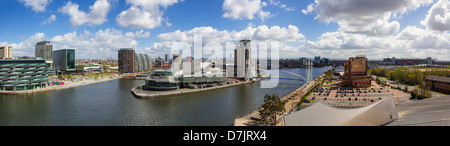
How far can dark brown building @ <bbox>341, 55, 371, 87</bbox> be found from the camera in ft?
87.8

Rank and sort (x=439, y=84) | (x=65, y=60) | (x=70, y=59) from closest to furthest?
(x=439, y=84) < (x=65, y=60) < (x=70, y=59)

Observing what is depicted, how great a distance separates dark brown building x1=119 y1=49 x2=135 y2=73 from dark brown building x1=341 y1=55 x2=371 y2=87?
48978 mm

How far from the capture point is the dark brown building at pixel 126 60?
53.8 m

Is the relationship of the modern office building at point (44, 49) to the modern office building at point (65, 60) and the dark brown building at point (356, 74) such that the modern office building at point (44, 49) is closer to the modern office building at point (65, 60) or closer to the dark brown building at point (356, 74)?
the modern office building at point (65, 60)

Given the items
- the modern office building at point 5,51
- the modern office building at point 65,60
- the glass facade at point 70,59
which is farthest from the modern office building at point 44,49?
the modern office building at point 5,51

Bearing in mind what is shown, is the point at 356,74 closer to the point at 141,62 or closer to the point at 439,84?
the point at 439,84

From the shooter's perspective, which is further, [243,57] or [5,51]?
[243,57]

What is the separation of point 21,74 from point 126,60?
93.0 ft

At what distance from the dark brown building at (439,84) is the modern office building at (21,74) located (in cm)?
4756

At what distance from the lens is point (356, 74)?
2758 cm

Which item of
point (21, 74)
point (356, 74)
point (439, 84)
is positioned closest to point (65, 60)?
point (21, 74)

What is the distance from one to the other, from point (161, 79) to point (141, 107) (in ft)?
29.9

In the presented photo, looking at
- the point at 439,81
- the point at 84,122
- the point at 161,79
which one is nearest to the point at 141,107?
the point at 84,122
